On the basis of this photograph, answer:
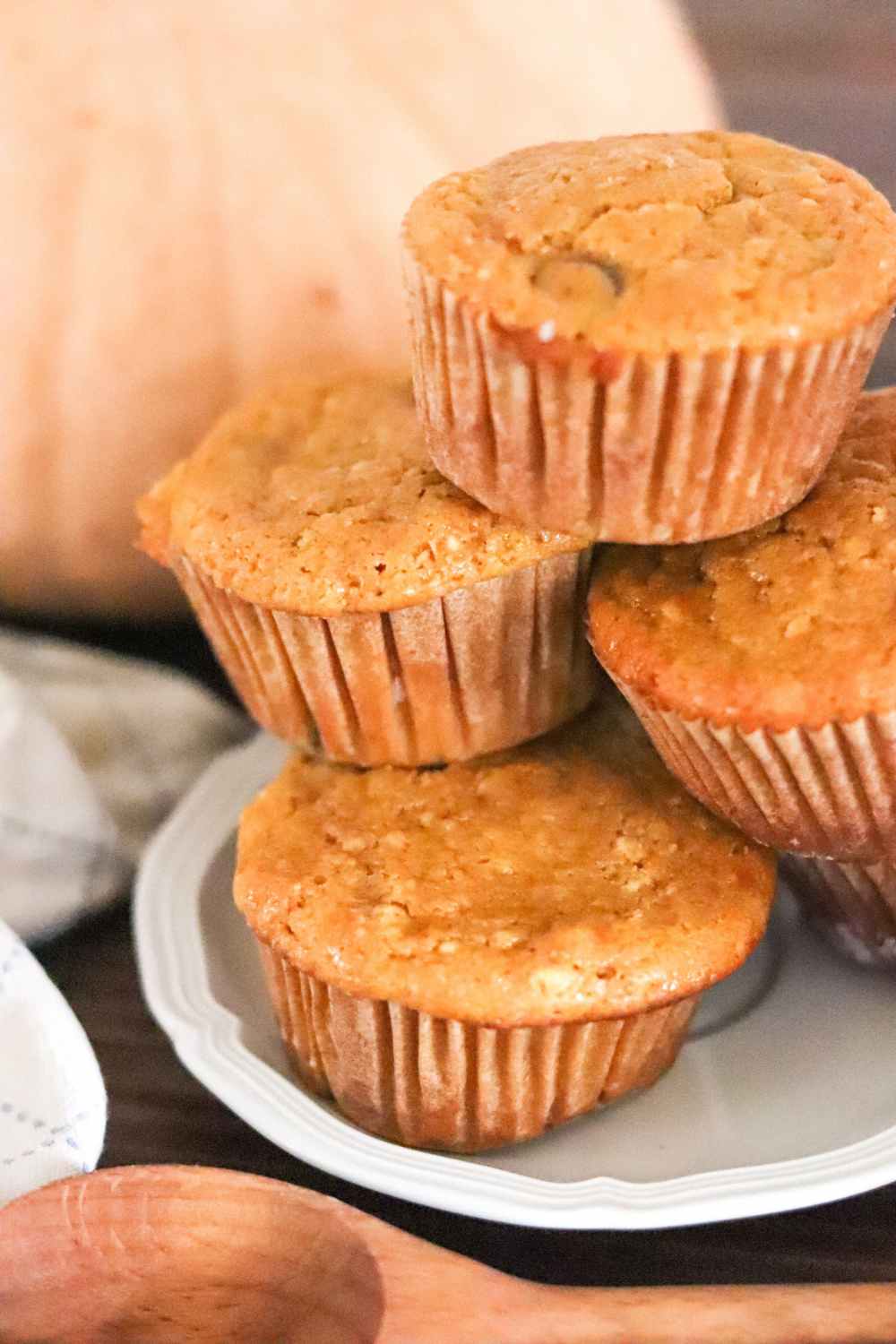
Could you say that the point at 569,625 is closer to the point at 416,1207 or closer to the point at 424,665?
the point at 424,665

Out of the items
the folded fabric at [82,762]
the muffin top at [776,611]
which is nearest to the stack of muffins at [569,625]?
the muffin top at [776,611]

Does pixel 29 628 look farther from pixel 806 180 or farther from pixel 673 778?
pixel 806 180

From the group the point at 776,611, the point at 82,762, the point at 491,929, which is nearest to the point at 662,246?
the point at 776,611

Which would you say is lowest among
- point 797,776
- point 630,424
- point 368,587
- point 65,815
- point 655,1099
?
point 655,1099

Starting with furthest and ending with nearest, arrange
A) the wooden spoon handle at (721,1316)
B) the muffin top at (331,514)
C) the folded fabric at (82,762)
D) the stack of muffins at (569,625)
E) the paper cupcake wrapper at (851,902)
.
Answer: the folded fabric at (82,762)
the paper cupcake wrapper at (851,902)
the muffin top at (331,514)
the stack of muffins at (569,625)
the wooden spoon handle at (721,1316)

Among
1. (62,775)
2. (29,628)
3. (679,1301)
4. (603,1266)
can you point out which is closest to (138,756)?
(62,775)

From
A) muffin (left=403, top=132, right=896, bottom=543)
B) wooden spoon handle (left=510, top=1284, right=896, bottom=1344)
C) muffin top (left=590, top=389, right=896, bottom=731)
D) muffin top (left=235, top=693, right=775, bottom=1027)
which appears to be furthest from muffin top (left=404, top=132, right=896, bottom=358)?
wooden spoon handle (left=510, top=1284, right=896, bottom=1344)

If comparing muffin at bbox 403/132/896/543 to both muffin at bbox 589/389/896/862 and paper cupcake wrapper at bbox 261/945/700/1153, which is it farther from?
paper cupcake wrapper at bbox 261/945/700/1153

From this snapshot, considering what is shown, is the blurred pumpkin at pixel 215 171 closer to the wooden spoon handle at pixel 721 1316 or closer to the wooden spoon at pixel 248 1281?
the wooden spoon at pixel 248 1281
